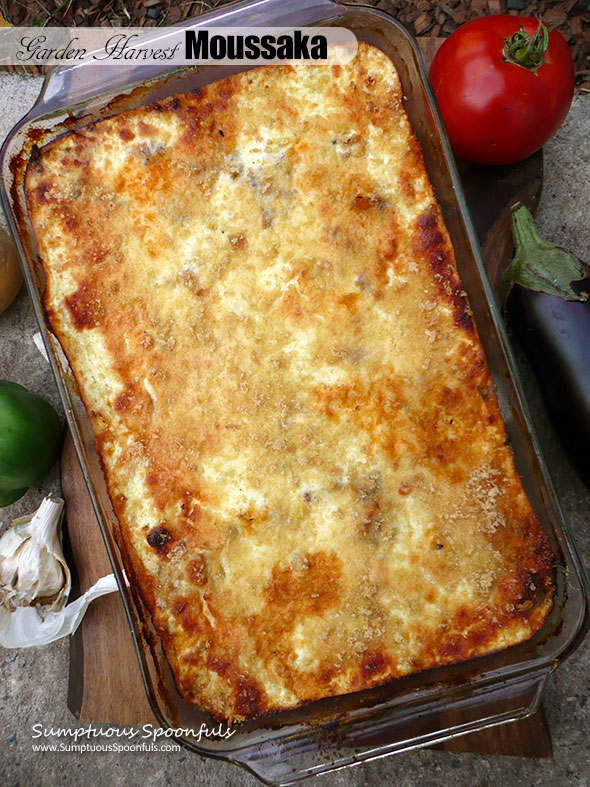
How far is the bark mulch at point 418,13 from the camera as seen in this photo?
2.10 metres

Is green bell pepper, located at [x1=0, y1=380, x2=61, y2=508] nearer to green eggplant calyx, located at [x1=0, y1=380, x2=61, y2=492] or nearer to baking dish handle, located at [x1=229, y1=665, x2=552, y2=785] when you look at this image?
green eggplant calyx, located at [x1=0, y1=380, x2=61, y2=492]

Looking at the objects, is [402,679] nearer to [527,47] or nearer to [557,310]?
[557,310]

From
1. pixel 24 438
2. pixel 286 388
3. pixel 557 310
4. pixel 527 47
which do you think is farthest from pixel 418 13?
pixel 24 438

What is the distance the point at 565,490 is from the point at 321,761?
1.15m

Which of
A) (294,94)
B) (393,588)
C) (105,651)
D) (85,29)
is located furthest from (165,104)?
(105,651)

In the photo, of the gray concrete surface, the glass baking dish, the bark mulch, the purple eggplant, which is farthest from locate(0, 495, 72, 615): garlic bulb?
the bark mulch

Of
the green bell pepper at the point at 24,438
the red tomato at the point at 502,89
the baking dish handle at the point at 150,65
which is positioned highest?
the baking dish handle at the point at 150,65

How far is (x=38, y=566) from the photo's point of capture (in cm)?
195

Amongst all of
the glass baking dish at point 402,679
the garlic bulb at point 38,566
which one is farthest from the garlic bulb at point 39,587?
the glass baking dish at point 402,679

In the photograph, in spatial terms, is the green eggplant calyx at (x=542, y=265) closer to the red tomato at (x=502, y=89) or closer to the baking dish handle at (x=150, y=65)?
the red tomato at (x=502, y=89)

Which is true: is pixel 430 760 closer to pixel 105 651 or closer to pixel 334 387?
pixel 105 651

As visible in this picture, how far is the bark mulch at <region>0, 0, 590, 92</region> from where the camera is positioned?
210cm

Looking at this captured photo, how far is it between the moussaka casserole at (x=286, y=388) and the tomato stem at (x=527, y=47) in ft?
1.17

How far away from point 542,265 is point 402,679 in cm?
130
